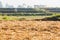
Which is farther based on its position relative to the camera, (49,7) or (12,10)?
(49,7)

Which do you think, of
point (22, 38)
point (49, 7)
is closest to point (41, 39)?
point (22, 38)

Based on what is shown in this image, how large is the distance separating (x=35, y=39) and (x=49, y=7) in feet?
85.6

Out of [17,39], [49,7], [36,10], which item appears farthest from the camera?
[49,7]

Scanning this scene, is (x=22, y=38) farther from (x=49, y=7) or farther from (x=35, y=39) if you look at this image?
(x=49, y=7)

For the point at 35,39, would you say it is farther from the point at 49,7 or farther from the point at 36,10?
the point at 49,7

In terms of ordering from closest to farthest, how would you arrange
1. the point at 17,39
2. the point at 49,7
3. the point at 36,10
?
the point at 17,39 < the point at 36,10 < the point at 49,7

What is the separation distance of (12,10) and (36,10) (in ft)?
11.2

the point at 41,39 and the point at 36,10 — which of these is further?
the point at 36,10

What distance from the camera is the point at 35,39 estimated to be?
211 inches

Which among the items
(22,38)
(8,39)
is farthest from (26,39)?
(8,39)

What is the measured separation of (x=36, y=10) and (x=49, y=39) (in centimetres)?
2053

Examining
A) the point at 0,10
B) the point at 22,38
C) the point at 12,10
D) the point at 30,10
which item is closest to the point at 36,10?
the point at 30,10

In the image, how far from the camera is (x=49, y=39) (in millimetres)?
5293

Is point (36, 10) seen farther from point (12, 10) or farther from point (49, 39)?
point (49, 39)
